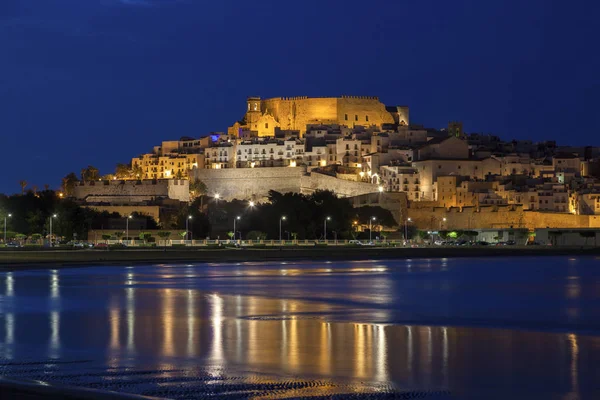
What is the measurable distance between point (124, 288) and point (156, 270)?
35.7 ft

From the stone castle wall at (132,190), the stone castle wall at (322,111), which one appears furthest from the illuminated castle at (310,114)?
the stone castle wall at (132,190)

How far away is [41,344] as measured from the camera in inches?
508

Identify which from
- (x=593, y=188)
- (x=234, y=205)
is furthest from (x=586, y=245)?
(x=234, y=205)

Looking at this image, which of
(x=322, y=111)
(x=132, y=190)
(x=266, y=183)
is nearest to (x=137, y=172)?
(x=132, y=190)

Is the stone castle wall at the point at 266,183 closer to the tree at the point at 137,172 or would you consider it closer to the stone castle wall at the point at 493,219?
the stone castle wall at the point at 493,219

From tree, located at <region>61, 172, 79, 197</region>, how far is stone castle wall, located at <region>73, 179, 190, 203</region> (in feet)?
17.0

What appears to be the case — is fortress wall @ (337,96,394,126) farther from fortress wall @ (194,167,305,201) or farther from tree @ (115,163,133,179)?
tree @ (115,163,133,179)

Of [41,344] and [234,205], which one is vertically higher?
[234,205]

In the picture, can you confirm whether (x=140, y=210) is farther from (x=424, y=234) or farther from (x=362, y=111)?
(x=362, y=111)

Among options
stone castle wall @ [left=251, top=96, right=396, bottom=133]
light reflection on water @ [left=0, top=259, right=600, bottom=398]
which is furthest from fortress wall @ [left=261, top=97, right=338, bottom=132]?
light reflection on water @ [left=0, top=259, right=600, bottom=398]

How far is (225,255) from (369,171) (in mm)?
42876

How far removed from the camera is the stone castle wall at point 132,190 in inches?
3474

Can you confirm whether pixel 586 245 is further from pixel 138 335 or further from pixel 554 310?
pixel 138 335

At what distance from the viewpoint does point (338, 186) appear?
279ft
